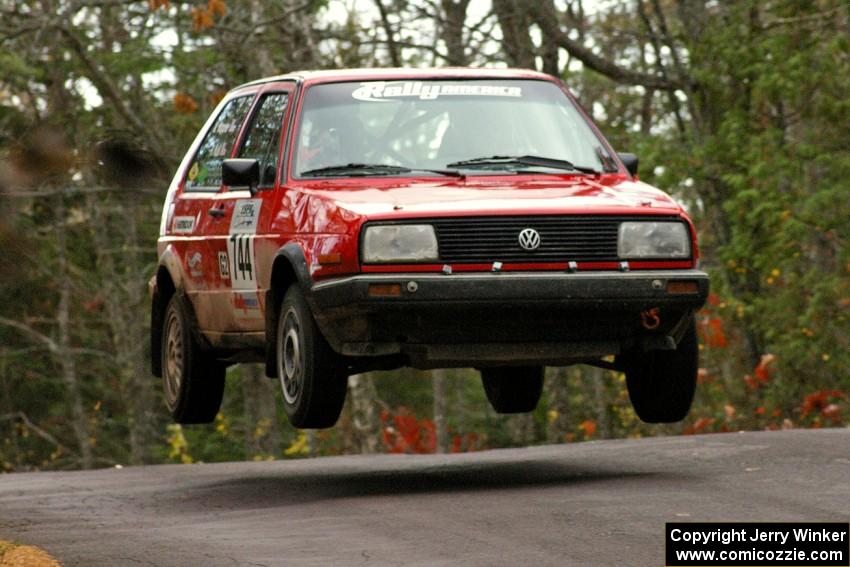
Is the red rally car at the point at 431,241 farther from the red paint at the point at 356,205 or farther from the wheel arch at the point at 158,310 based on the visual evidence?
the wheel arch at the point at 158,310

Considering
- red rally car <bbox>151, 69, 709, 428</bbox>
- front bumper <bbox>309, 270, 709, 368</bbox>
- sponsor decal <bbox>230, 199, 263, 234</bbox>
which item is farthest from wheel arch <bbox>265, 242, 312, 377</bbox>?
sponsor decal <bbox>230, 199, 263, 234</bbox>

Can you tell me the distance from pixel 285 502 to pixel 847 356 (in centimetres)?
1204

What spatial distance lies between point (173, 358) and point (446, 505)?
12.1ft

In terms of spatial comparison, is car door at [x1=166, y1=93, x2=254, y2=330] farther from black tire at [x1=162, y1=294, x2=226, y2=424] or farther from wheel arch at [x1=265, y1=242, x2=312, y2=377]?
wheel arch at [x1=265, y1=242, x2=312, y2=377]

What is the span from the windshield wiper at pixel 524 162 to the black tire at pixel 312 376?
1177mm

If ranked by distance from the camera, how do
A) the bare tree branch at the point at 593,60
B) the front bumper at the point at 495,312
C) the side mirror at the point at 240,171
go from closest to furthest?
1. the front bumper at the point at 495,312
2. the side mirror at the point at 240,171
3. the bare tree branch at the point at 593,60

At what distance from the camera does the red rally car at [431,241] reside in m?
8.43

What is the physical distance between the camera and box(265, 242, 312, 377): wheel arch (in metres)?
8.89

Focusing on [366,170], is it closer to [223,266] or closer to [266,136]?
[266,136]

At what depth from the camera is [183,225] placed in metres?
11.0

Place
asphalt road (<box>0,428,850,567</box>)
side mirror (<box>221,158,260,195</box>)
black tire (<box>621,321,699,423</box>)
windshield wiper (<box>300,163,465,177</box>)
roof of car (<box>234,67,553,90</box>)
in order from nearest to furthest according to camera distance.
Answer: asphalt road (<box>0,428,850,567</box>) < windshield wiper (<box>300,163,465,177</box>) < black tire (<box>621,321,699,423</box>) < side mirror (<box>221,158,260,195</box>) < roof of car (<box>234,67,553,90</box>)

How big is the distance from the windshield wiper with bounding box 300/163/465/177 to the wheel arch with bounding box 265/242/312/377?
1.58 feet

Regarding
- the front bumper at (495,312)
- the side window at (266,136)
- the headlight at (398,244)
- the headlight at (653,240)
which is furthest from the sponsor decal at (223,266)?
the headlight at (653,240)

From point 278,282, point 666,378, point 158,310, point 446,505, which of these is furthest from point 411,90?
point 158,310
